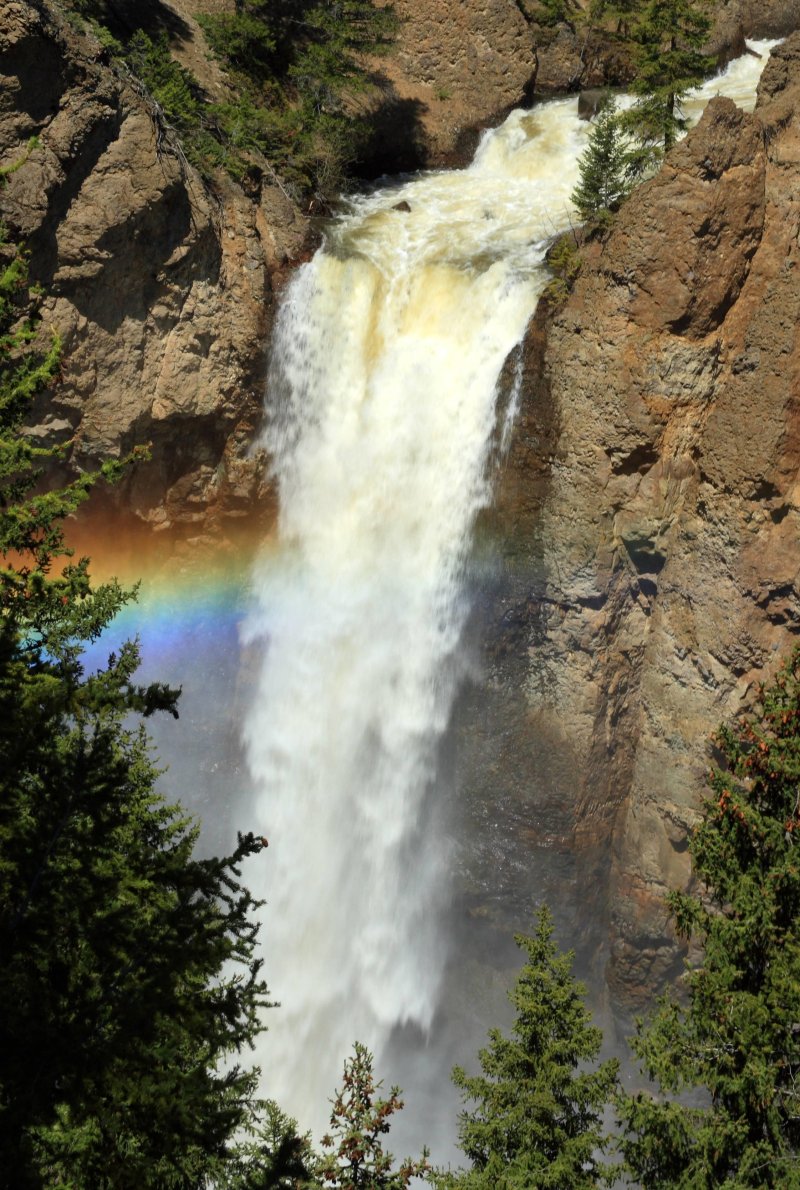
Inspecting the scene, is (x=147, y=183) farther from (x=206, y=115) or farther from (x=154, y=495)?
(x=154, y=495)

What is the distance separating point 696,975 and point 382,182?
77.0ft

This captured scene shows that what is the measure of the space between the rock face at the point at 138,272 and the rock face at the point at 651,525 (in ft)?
21.8

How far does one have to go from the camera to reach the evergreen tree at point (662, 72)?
22.8m

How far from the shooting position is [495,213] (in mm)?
25828

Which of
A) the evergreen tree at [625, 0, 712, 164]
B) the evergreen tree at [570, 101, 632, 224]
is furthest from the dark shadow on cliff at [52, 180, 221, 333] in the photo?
the evergreen tree at [625, 0, 712, 164]

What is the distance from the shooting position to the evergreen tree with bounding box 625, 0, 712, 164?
22844 millimetres

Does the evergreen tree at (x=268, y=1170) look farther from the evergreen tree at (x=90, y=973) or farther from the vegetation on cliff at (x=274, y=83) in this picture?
the vegetation on cliff at (x=274, y=83)

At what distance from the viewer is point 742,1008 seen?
1078 cm

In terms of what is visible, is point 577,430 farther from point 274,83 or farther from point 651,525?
point 274,83

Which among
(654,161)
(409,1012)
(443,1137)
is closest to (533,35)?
(654,161)

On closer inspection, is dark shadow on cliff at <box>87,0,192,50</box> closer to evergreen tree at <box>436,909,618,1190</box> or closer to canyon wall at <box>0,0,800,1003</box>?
canyon wall at <box>0,0,800,1003</box>

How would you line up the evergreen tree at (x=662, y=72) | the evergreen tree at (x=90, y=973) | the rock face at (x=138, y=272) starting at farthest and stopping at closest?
the evergreen tree at (x=662, y=72)
the rock face at (x=138, y=272)
the evergreen tree at (x=90, y=973)

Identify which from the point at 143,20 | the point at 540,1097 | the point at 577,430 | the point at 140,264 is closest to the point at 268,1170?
the point at 540,1097

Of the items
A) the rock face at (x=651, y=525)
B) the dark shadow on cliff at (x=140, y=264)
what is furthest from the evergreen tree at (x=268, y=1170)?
the dark shadow on cliff at (x=140, y=264)
